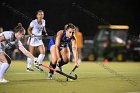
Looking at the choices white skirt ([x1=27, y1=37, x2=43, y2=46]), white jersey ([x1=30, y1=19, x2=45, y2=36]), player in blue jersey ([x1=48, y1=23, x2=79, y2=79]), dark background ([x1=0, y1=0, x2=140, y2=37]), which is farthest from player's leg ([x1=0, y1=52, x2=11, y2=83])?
dark background ([x1=0, y1=0, x2=140, y2=37])

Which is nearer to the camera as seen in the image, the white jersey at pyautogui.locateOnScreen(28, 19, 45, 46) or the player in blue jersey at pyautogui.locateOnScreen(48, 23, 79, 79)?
the player in blue jersey at pyautogui.locateOnScreen(48, 23, 79, 79)

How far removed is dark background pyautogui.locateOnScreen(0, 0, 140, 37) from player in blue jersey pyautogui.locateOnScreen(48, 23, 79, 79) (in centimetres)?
1953

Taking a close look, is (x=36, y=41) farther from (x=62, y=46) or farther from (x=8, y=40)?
(x=8, y=40)

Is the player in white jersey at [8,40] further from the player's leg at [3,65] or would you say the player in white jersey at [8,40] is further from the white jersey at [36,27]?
the white jersey at [36,27]

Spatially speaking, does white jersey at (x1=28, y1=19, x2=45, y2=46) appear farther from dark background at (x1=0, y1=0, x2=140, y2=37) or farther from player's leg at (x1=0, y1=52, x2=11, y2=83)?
dark background at (x1=0, y1=0, x2=140, y2=37)

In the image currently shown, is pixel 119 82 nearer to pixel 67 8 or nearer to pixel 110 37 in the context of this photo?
pixel 110 37

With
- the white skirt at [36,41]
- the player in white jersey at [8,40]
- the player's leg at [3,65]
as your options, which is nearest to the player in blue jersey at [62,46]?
the player in white jersey at [8,40]

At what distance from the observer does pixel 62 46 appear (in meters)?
13.7

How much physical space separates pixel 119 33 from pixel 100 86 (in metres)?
18.1

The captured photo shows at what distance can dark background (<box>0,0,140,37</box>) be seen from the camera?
3578cm

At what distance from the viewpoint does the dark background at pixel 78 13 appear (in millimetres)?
35781

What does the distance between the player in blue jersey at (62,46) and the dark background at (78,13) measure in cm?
1953

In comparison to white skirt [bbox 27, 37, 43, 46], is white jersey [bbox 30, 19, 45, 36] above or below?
above

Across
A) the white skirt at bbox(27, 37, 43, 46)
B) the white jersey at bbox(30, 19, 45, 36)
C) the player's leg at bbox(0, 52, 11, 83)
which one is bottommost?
the player's leg at bbox(0, 52, 11, 83)
